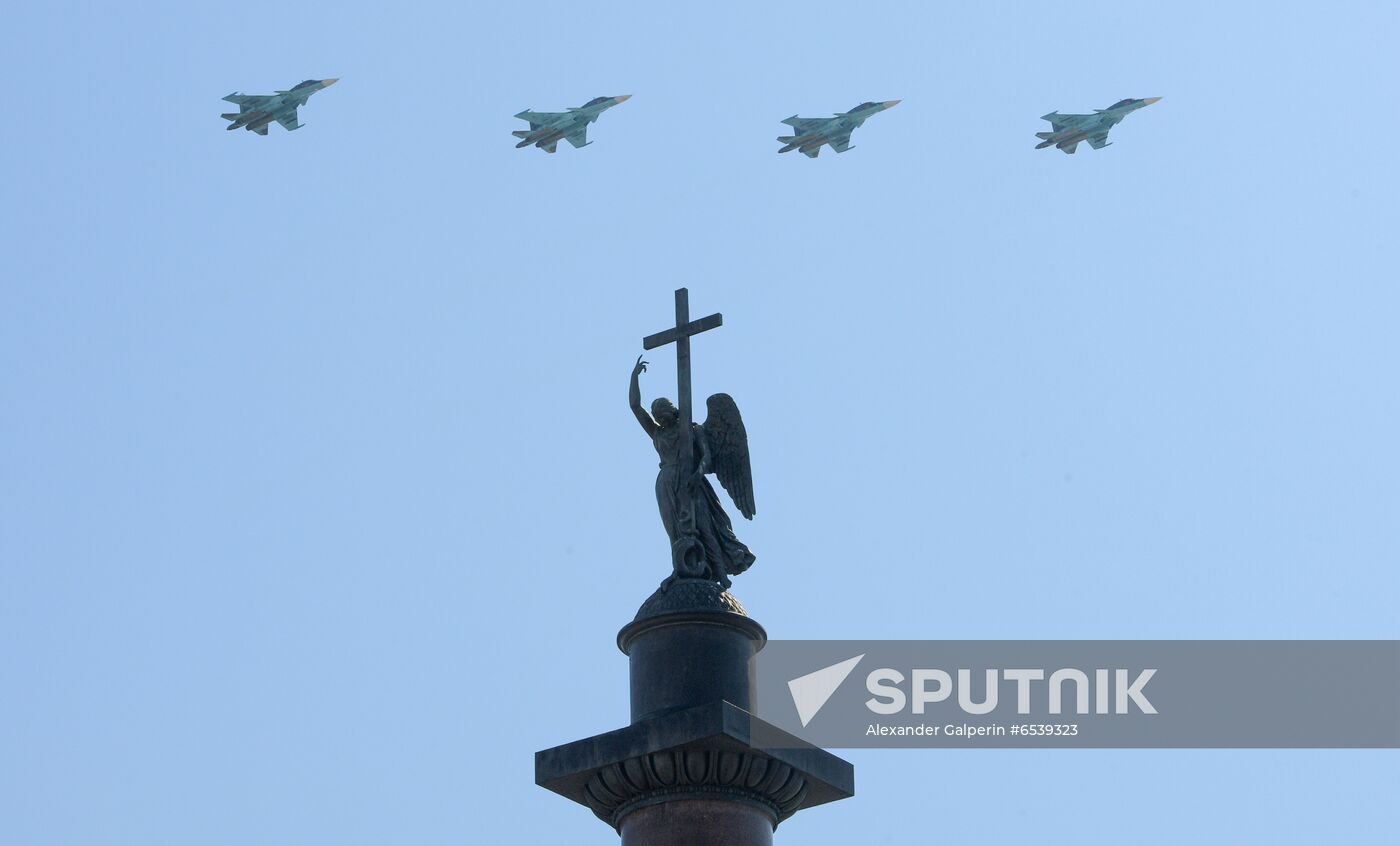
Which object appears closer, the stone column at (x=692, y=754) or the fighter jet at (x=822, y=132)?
the stone column at (x=692, y=754)

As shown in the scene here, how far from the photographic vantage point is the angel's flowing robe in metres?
20.0

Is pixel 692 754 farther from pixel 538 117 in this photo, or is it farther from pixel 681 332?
pixel 538 117

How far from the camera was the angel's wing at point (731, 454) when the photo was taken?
20.8 m

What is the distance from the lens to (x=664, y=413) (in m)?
20.8

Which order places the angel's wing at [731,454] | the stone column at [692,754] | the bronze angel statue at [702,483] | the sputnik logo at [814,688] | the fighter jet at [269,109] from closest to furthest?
the stone column at [692,754] → the bronze angel statue at [702,483] → the angel's wing at [731,454] → the sputnik logo at [814,688] → the fighter jet at [269,109]

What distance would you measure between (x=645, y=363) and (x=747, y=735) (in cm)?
396

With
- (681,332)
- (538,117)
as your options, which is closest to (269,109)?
(538,117)

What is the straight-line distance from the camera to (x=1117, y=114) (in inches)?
2525

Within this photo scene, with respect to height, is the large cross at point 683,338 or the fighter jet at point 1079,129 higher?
the fighter jet at point 1079,129

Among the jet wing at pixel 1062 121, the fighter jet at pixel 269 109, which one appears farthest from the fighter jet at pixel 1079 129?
the fighter jet at pixel 269 109

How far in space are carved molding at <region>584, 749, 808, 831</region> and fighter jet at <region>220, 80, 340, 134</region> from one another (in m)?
42.8

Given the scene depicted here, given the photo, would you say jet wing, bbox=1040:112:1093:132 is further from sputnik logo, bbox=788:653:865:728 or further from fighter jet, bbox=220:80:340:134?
sputnik logo, bbox=788:653:865:728

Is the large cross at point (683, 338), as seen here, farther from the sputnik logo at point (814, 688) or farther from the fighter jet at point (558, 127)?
the fighter jet at point (558, 127)

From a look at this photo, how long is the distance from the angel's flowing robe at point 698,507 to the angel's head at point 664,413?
0.05 m
